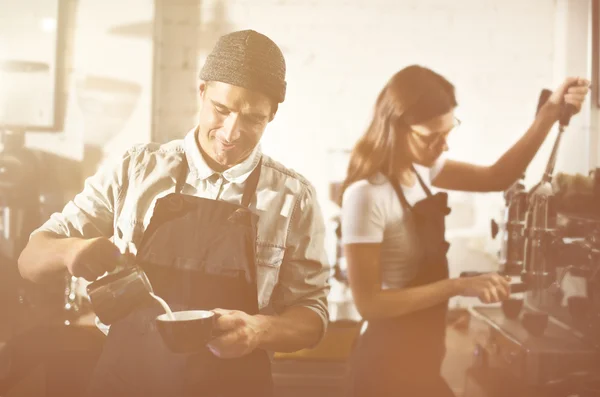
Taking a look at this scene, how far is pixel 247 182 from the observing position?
4.25ft

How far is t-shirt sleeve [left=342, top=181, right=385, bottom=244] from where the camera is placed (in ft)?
4.20

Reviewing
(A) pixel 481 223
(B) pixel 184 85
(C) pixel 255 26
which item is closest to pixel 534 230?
(A) pixel 481 223

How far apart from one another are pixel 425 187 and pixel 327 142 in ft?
0.92

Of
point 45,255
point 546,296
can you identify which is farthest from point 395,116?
point 45,255

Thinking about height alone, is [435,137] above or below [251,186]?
above

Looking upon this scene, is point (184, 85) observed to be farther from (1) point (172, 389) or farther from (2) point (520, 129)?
(2) point (520, 129)

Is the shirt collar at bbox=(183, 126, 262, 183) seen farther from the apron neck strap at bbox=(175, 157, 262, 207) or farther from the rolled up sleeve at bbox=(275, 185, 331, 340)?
the rolled up sleeve at bbox=(275, 185, 331, 340)

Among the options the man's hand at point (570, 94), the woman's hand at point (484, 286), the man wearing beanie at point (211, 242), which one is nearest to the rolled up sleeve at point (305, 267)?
the man wearing beanie at point (211, 242)

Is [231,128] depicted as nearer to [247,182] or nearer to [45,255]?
[247,182]

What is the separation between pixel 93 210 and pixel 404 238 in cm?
72

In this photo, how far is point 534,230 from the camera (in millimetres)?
1310

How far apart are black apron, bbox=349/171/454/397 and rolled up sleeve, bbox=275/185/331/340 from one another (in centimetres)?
14

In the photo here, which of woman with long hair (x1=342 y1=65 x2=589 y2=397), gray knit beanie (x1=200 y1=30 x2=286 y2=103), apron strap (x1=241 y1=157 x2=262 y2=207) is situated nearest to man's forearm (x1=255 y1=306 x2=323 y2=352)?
woman with long hair (x1=342 y1=65 x2=589 y2=397)

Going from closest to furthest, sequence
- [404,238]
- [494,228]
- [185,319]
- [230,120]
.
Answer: [185,319] → [230,120] → [404,238] → [494,228]
